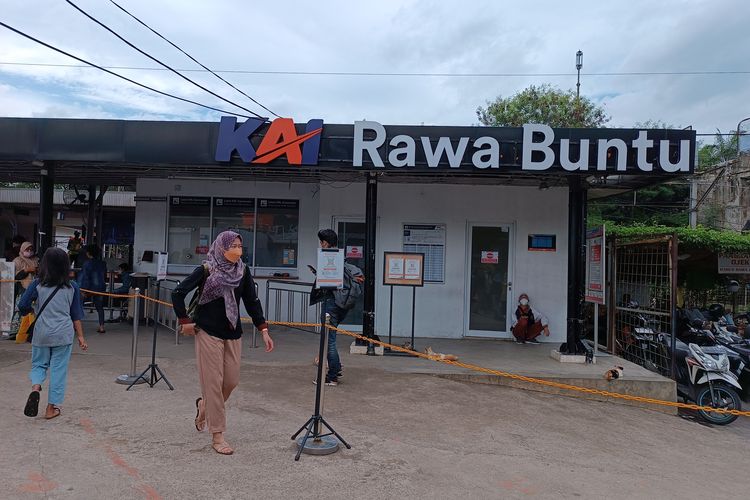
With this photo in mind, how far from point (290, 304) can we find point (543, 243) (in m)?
5.08

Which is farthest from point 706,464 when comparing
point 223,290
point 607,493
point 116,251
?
point 116,251

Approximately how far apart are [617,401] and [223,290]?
224 inches

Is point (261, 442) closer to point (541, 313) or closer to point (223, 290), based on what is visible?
point (223, 290)

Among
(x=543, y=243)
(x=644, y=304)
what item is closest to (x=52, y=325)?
(x=543, y=243)

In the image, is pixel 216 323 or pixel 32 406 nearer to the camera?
pixel 216 323

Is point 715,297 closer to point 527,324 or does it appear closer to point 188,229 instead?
point 527,324

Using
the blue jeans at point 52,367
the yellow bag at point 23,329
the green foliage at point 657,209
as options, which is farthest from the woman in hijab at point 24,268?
the green foliage at point 657,209

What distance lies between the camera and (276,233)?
38.3 ft

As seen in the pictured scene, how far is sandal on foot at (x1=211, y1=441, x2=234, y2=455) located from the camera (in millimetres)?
4684

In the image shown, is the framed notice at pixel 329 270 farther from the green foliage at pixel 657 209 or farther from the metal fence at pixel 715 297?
the green foliage at pixel 657 209

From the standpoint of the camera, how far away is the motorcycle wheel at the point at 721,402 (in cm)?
762

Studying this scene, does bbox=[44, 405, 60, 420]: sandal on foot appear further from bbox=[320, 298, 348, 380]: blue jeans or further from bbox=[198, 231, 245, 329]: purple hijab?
bbox=[320, 298, 348, 380]: blue jeans

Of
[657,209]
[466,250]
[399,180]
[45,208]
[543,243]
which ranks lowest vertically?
[466,250]

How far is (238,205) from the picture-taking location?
1169 centimetres
